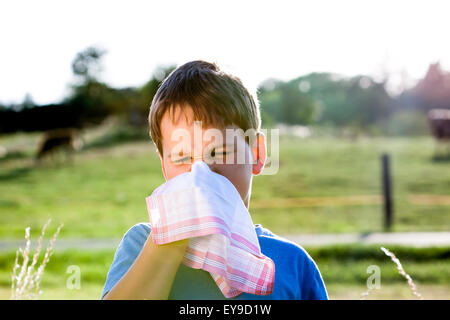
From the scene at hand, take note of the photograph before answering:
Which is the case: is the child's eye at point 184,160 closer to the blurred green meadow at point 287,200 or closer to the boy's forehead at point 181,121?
the boy's forehead at point 181,121

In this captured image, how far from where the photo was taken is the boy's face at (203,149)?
1220 millimetres

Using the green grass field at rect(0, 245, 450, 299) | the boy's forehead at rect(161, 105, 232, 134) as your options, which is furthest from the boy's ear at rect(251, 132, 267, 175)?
the green grass field at rect(0, 245, 450, 299)

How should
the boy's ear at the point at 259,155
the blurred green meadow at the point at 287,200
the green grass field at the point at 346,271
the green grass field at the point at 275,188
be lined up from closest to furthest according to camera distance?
the boy's ear at the point at 259,155 < the green grass field at the point at 346,271 < the blurred green meadow at the point at 287,200 < the green grass field at the point at 275,188

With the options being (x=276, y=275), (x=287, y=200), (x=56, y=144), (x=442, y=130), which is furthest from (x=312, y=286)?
(x=442, y=130)

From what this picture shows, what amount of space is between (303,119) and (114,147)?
9810 millimetres

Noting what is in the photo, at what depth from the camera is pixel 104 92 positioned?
3061cm

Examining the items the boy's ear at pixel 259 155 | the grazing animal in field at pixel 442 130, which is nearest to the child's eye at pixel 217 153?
the boy's ear at pixel 259 155

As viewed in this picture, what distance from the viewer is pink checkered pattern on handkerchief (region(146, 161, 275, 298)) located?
1067 mm

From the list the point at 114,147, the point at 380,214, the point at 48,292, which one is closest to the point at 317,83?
the point at 114,147

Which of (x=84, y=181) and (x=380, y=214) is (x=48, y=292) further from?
(x=84, y=181)

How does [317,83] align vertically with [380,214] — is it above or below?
above

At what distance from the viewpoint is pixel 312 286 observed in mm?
1274

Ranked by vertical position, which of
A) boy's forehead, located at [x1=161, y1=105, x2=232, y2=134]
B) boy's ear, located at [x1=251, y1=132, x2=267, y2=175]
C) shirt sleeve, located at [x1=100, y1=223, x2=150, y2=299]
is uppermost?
boy's forehead, located at [x1=161, y1=105, x2=232, y2=134]

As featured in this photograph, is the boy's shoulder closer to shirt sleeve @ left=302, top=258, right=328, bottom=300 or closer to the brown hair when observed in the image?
shirt sleeve @ left=302, top=258, right=328, bottom=300
